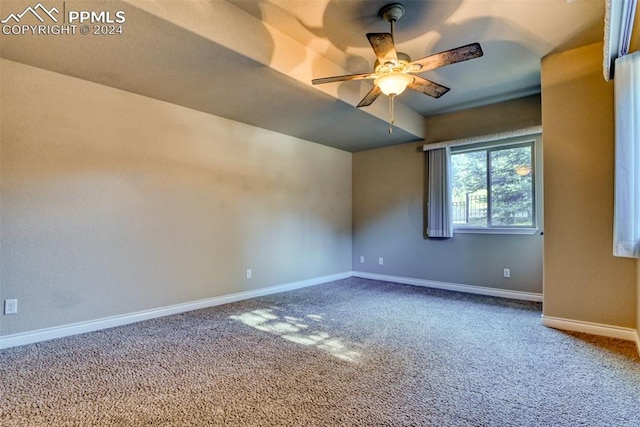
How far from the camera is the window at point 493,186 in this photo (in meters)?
4.25

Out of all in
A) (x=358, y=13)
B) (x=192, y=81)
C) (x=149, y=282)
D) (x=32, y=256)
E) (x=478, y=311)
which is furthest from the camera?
(x=478, y=311)

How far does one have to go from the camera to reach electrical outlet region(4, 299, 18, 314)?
264 centimetres

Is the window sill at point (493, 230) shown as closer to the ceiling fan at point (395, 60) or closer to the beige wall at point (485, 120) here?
the beige wall at point (485, 120)

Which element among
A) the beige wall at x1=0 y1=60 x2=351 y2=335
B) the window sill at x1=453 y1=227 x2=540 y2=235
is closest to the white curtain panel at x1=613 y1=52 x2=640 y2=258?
the window sill at x1=453 y1=227 x2=540 y2=235

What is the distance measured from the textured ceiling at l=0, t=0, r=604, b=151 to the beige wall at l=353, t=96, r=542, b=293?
0.81 m

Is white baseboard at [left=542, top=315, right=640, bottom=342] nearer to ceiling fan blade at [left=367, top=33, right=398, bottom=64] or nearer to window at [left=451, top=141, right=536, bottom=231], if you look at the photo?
window at [left=451, top=141, right=536, bottom=231]

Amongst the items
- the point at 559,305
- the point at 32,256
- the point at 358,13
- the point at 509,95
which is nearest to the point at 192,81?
the point at 358,13

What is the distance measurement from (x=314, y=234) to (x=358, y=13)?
347 cm

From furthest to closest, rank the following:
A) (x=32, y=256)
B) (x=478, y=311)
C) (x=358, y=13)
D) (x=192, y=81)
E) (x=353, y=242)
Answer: (x=353, y=242) < (x=478, y=311) < (x=192, y=81) < (x=32, y=256) < (x=358, y=13)

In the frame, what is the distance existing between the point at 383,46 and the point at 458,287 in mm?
3767

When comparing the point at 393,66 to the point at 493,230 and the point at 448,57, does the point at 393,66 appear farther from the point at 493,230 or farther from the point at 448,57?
the point at 493,230

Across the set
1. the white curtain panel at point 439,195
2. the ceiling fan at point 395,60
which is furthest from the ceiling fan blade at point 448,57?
the white curtain panel at point 439,195

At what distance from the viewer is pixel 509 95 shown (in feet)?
13.7

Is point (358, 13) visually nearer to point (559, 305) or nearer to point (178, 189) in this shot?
point (178, 189)
